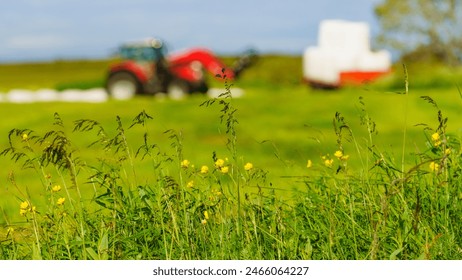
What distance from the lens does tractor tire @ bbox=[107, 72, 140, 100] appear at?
2317cm

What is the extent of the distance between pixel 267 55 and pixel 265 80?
13.4 meters

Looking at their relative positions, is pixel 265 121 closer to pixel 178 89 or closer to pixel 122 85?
pixel 178 89

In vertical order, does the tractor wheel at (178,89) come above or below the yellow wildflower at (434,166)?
below

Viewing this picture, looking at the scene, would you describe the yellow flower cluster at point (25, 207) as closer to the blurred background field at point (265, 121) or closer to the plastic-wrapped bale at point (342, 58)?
the blurred background field at point (265, 121)

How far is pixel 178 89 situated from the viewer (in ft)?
72.5

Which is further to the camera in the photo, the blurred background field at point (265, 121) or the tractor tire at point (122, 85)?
the tractor tire at point (122, 85)

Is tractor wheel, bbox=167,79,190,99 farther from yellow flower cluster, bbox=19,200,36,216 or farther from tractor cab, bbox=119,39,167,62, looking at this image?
yellow flower cluster, bbox=19,200,36,216

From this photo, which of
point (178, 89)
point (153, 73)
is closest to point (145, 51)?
point (153, 73)

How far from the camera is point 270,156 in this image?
10.8 m

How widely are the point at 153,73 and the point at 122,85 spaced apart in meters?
1.25

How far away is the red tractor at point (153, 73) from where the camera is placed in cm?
2206

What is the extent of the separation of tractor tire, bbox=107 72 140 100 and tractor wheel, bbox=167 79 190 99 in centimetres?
142

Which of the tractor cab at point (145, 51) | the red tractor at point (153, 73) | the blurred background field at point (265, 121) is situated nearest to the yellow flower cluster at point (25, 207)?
the blurred background field at point (265, 121)
